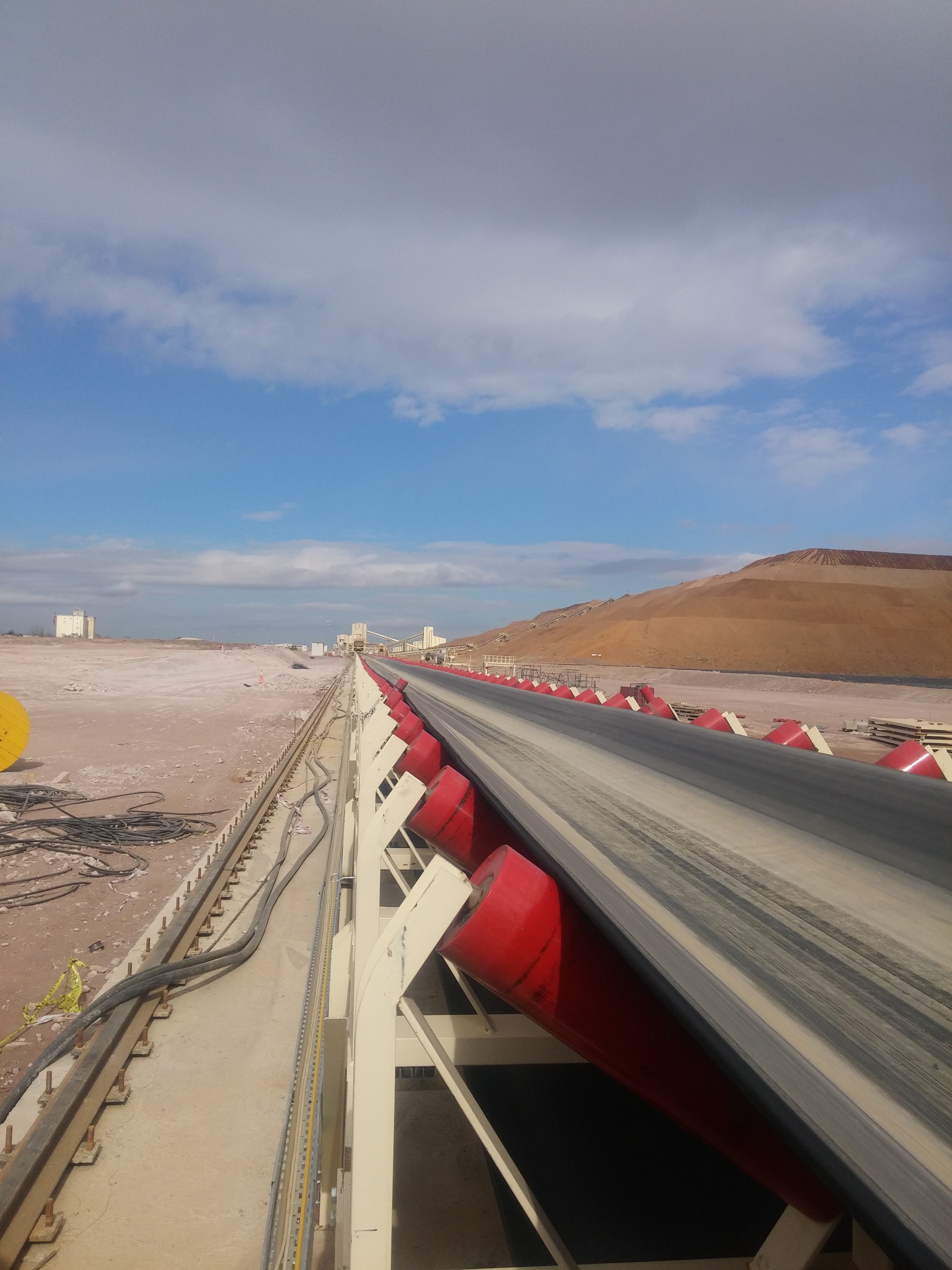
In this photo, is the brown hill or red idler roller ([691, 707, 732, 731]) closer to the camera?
red idler roller ([691, 707, 732, 731])

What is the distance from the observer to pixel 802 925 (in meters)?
2.54

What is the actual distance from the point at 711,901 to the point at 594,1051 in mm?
776

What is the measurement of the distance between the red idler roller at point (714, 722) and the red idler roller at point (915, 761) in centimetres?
213

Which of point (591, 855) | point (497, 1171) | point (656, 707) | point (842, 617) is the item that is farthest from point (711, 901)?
point (842, 617)

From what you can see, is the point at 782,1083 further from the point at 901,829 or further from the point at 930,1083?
the point at 901,829

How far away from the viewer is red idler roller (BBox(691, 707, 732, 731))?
7.63m

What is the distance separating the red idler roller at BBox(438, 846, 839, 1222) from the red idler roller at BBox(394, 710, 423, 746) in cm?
384

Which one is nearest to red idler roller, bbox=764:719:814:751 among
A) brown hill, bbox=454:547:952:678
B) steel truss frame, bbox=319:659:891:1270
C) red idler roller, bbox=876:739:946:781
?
red idler roller, bbox=876:739:946:781

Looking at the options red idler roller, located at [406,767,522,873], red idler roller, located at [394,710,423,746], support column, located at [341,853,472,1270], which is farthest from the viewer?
red idler roller, located at [394,710,423,746]

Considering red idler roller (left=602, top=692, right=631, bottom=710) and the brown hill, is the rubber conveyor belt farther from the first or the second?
the brown hill

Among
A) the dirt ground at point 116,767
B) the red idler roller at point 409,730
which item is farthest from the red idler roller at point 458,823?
the dirt ground at point 116,767

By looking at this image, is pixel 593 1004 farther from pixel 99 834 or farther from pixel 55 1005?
pixel 99 834

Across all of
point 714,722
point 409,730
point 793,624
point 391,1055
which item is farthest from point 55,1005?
point 793,624

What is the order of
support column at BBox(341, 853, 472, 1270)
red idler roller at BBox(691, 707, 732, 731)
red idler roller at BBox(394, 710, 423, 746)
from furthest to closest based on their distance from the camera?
1. red idler roller at BBox(691, 707, 732, 731)
2. red idler roller at BBox(394, 710, 423, 746)
3. support column at BBox(341, 853, 472, 1270)
